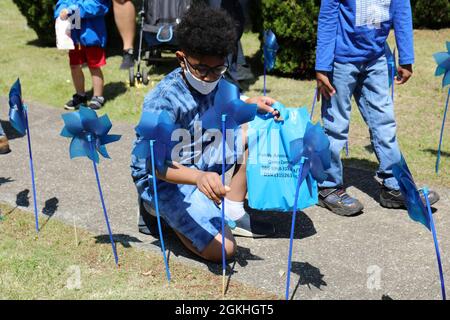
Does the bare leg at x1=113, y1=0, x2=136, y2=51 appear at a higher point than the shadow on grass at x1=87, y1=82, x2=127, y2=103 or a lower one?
higher

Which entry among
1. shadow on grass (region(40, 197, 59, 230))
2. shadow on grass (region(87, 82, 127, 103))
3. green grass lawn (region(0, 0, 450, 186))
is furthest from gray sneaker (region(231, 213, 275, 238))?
shadow on grass (region(87, 82, 127, 103))

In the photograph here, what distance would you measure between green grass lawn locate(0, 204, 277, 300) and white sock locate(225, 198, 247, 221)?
1.72 ft

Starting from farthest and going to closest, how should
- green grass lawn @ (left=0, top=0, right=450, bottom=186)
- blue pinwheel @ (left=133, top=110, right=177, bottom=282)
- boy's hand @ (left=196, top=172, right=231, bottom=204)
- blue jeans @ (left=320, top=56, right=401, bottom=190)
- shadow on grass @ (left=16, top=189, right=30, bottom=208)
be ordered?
green grass lawn @ (left=0, top=0, right=450, bottom=186), shadow on grass @ (left=16, top=189, right=30, bottom=208), blue jeans @ (left=320, top=56, right=401, bottom=190), blue pinwheel @ (left=133, top=110, right=177, bottom=282), boy's hand @ (left=196, top=172, right=231, bottom=204)

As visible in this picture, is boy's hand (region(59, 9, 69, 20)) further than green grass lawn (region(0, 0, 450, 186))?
Yes

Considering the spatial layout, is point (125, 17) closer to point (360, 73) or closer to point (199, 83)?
point (360, 73)

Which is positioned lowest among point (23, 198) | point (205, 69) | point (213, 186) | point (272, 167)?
point (23, 198)

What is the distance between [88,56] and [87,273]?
141 inches

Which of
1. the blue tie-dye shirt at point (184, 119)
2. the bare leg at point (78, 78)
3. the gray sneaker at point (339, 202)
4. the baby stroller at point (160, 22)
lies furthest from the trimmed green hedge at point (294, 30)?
the blue tie-dye shirt at point (184, 119)

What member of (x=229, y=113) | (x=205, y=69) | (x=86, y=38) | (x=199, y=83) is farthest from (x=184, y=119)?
(x=86, y=38)

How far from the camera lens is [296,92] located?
277 inches

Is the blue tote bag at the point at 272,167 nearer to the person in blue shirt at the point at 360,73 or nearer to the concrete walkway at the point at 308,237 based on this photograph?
the concrete walkway at the point at 308,237

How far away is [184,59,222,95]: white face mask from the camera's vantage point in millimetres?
3396

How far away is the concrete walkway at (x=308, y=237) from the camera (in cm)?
331

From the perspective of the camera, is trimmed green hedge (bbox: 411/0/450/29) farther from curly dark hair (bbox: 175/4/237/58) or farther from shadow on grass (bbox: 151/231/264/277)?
shadow on grass (bbox: 151/231/264/277)
